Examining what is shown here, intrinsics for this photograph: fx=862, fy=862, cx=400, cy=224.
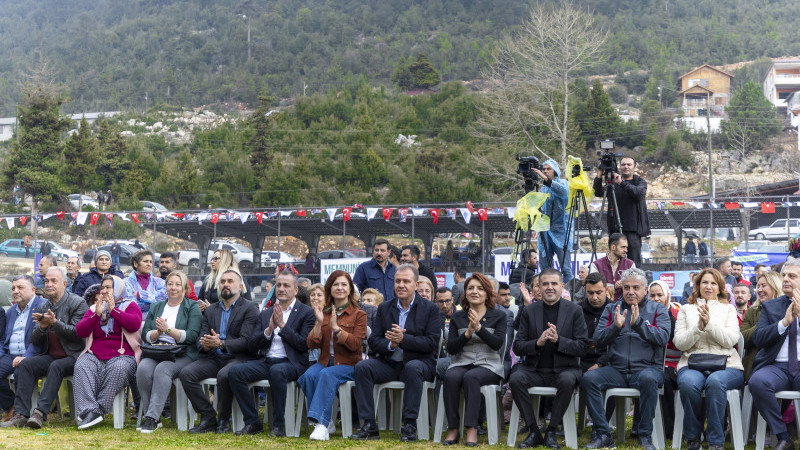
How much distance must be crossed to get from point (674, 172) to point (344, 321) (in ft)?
171

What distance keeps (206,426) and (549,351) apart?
3038 mm

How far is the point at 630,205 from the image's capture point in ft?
27.7

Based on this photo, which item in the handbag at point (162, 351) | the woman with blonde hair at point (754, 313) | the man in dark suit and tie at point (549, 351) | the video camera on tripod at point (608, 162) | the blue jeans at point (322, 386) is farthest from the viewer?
the video camera on tripod at point (608, 162)

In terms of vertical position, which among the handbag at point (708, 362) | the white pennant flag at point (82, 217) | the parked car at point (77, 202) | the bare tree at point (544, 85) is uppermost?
the bare tree at point (544, 85)

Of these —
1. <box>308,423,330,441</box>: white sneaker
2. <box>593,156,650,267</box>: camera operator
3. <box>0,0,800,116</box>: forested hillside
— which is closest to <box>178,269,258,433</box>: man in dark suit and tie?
<box>308,423,330,441</box>: white sneaker

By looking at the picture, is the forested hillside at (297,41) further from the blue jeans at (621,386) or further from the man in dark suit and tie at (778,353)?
the blue jeans at (621,386)

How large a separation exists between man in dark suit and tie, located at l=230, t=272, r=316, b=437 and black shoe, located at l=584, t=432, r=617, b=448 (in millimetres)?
2546

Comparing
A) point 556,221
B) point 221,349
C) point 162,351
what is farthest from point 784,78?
point 162,351

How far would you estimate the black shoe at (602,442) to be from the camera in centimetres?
636

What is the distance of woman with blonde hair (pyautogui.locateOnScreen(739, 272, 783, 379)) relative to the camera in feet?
22.2

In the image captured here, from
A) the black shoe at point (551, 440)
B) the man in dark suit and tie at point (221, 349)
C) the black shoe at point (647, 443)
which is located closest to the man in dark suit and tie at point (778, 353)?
the black shoe at point (647, 443)

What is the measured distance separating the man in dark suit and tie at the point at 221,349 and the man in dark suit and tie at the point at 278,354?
119 millimetres

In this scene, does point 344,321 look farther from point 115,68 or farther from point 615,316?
point 115,68

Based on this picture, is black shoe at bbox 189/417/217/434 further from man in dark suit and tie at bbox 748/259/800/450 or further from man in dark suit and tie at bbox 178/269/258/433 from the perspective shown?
man in dark suit and tie at bbox 748/259/800/450
